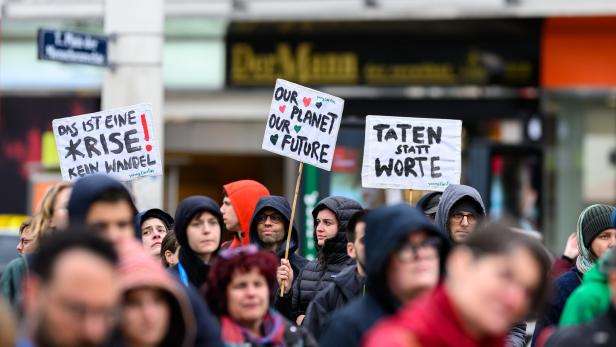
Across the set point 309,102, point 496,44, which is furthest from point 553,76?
point 309,102

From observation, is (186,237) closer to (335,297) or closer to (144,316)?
(335,297)

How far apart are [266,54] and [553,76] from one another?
428cm

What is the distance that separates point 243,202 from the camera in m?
10.0

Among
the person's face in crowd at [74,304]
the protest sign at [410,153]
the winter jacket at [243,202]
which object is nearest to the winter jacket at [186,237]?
the winter jacket at [243,202]

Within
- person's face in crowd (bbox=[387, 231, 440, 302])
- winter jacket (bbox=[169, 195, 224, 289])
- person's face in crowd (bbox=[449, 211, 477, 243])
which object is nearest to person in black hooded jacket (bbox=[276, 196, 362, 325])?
person's face in crowd (bbox=[449, 211, 477, 243])

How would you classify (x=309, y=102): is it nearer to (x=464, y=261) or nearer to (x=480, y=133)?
(x=464, y=261)

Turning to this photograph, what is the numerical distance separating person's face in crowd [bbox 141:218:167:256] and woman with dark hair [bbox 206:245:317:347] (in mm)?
3267

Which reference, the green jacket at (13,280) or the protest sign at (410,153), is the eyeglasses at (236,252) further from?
the protest sign at (410,153)

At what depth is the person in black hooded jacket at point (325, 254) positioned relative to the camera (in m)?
9.61

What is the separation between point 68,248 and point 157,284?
608 millimetres

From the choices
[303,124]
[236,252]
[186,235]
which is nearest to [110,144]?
[303,124]

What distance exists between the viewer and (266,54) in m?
21.5

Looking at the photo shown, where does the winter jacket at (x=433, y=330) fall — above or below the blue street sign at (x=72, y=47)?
below

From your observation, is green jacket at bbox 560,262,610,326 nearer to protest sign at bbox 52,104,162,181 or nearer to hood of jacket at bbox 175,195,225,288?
hood of jacket at bbox 175,195,225,288
